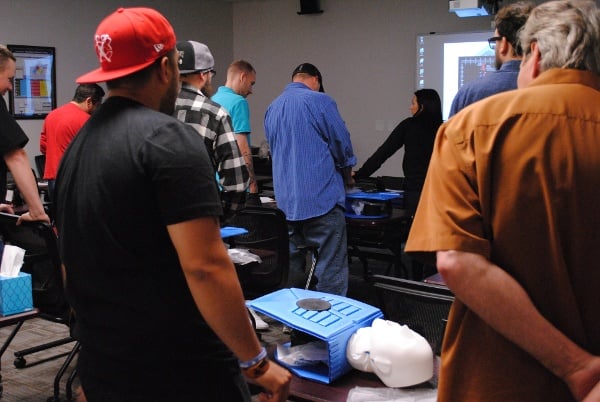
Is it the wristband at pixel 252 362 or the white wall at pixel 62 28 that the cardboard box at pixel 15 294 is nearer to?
the wristband at pixel 252 362

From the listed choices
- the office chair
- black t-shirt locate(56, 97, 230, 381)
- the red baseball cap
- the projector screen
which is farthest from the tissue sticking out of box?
the projector screen

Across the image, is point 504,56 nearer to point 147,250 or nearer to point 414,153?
point 147,250

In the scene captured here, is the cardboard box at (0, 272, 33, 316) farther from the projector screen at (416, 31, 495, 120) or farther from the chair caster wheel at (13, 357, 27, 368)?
the projector screen at (416, 31, 495, 120)

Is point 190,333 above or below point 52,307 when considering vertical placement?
above

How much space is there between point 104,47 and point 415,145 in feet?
11.8

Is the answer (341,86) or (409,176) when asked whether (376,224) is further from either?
(341,86)

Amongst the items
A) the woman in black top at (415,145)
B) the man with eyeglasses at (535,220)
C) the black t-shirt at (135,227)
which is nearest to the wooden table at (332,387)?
the black t-shirt at (135,227)

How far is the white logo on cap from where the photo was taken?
1297mm

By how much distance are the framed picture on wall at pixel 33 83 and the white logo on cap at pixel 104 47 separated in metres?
5.83

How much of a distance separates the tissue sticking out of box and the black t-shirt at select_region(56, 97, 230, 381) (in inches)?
45.2

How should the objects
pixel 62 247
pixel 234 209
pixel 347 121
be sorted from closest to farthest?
pixel 62 247 < pixel 234 209 < pixel 347 121

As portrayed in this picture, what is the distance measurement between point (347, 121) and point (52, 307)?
558cm

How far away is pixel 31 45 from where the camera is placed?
6715 mm

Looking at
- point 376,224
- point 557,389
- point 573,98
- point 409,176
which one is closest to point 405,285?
point 557,389
